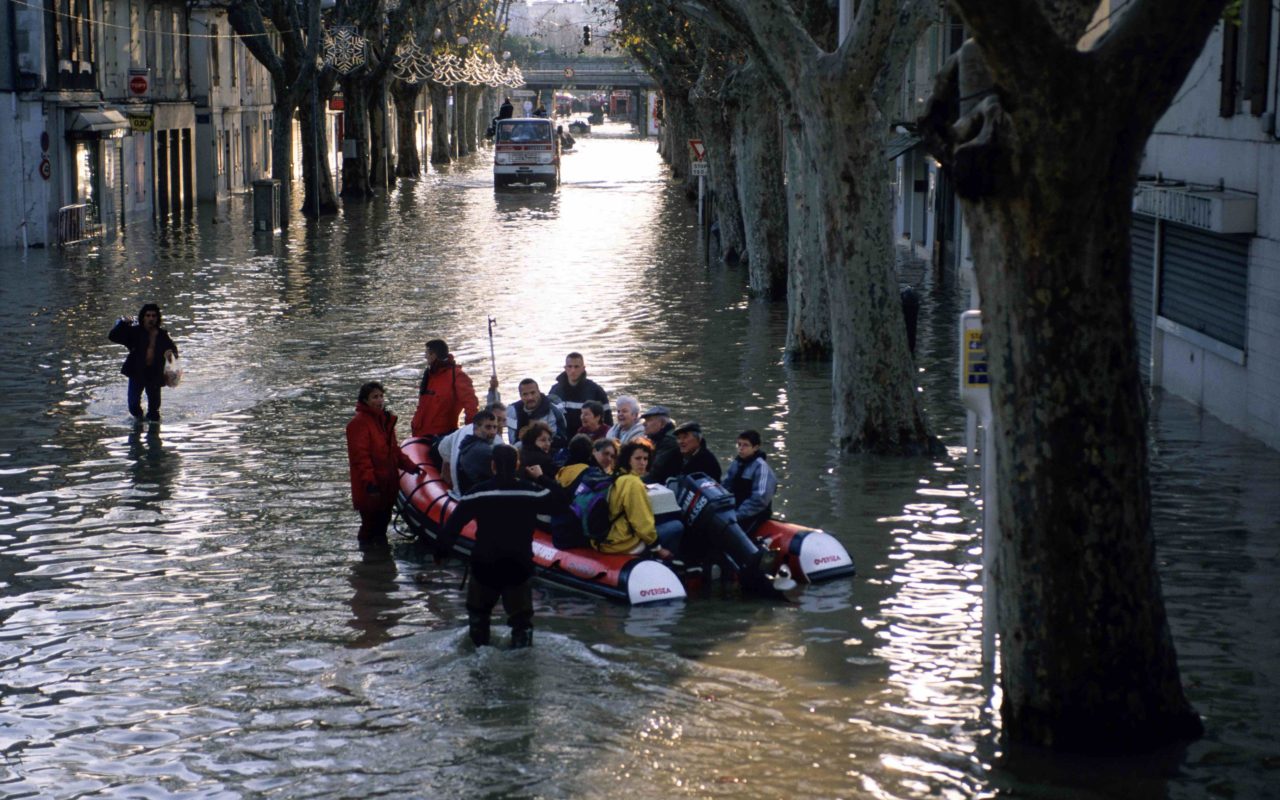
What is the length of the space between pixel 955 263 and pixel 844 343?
61.2 ft

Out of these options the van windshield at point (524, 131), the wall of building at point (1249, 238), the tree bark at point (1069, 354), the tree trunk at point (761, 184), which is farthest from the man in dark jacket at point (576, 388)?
the van windshield at point (524, 131)

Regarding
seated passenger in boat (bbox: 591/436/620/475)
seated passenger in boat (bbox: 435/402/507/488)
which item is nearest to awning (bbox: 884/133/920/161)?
seated passenger in boat (bbox: 435/402/507/488)

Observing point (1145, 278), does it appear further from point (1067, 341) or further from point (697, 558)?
point (1067, 341)

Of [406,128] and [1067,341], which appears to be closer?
[1067,341]

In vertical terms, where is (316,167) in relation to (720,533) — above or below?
above

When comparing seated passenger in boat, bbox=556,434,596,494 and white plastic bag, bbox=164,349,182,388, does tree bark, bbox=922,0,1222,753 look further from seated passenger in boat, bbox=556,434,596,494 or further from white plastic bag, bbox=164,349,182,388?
white plastic bag, bbox=164,349,182,388

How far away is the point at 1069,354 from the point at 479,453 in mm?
5327

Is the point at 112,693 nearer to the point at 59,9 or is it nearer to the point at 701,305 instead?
the point at 701,305

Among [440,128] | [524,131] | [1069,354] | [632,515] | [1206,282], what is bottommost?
[632,515]

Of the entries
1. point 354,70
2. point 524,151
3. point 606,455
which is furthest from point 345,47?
point 606,455

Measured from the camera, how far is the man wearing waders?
10.5 meters

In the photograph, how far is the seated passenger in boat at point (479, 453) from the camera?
488 inches

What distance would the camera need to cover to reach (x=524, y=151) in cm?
6072

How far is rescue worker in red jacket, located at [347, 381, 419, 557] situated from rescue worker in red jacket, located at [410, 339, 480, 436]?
144 cm
